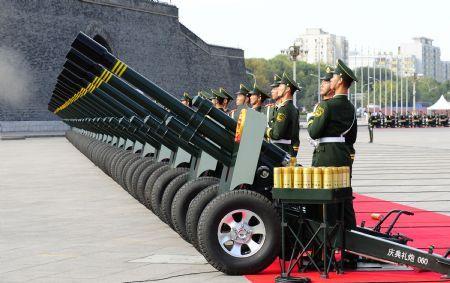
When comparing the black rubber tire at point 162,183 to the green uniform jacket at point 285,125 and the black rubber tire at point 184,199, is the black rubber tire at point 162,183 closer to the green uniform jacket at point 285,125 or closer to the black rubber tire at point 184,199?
the green uniform jacket at point 285,125

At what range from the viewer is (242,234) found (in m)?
7.85

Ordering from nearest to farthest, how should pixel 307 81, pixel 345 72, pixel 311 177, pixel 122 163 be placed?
pixel 311 177, pixel 345 72, pixel 122 163, pixel 307 81

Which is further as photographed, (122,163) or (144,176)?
(122,163)

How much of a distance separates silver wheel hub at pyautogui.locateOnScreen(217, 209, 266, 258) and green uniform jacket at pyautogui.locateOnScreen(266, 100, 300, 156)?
3.02 m

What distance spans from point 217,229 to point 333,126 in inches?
59.1

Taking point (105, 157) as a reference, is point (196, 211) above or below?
above

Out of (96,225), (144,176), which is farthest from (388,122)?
(96,225)

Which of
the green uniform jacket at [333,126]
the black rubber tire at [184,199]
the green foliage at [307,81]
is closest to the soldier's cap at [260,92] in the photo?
the black rubber tire at [184,199]

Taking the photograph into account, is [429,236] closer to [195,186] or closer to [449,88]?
[195,186]

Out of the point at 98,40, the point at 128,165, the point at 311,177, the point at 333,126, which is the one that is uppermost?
the point at 98,40

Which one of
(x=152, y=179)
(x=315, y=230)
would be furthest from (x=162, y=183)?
(x=315, y=230)

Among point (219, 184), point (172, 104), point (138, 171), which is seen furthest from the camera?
point (138, 171)

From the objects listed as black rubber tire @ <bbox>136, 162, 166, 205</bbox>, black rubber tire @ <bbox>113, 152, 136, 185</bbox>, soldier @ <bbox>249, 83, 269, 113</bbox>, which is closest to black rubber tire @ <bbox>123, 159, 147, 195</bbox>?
black rubber tire @ <bbox>136, 162, 166, 205</bbox>

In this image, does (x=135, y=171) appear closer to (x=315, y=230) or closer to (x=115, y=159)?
(x=115, y=159)
